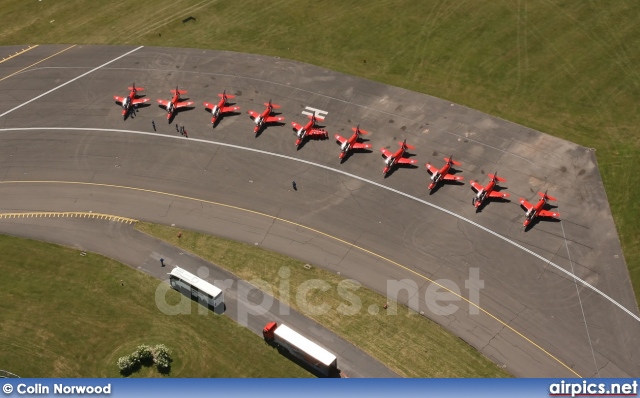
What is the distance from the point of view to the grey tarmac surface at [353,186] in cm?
8325

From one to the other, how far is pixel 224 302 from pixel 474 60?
68596 mm

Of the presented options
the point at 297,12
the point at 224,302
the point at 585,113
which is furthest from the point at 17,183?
the point at 585,113

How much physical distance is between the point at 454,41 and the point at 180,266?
71.0 meters

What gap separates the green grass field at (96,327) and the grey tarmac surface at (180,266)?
180 cm

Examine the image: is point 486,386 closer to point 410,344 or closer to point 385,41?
point 410,344

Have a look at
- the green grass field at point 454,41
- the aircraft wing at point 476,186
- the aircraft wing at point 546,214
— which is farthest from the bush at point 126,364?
the green grass field at point 454,41

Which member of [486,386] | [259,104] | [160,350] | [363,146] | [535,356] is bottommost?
[486,386]

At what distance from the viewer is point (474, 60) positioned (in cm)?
12319

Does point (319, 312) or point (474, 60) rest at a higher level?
point (474, 60)

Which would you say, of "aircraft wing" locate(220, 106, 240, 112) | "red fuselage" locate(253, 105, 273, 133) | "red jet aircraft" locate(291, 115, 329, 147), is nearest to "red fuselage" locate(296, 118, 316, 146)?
"red jet aircraft" locate(291, 115, 329, 147)

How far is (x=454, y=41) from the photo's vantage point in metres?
128

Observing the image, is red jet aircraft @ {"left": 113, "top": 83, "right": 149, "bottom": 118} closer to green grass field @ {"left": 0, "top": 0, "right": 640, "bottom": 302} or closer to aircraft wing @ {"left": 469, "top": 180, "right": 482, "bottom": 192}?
green grass field @ {"left": 0, "top": 0, "right": 640, "bottom": 302}

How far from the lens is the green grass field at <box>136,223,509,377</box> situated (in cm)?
7844

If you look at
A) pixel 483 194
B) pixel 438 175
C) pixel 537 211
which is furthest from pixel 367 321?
pixel 537 211
